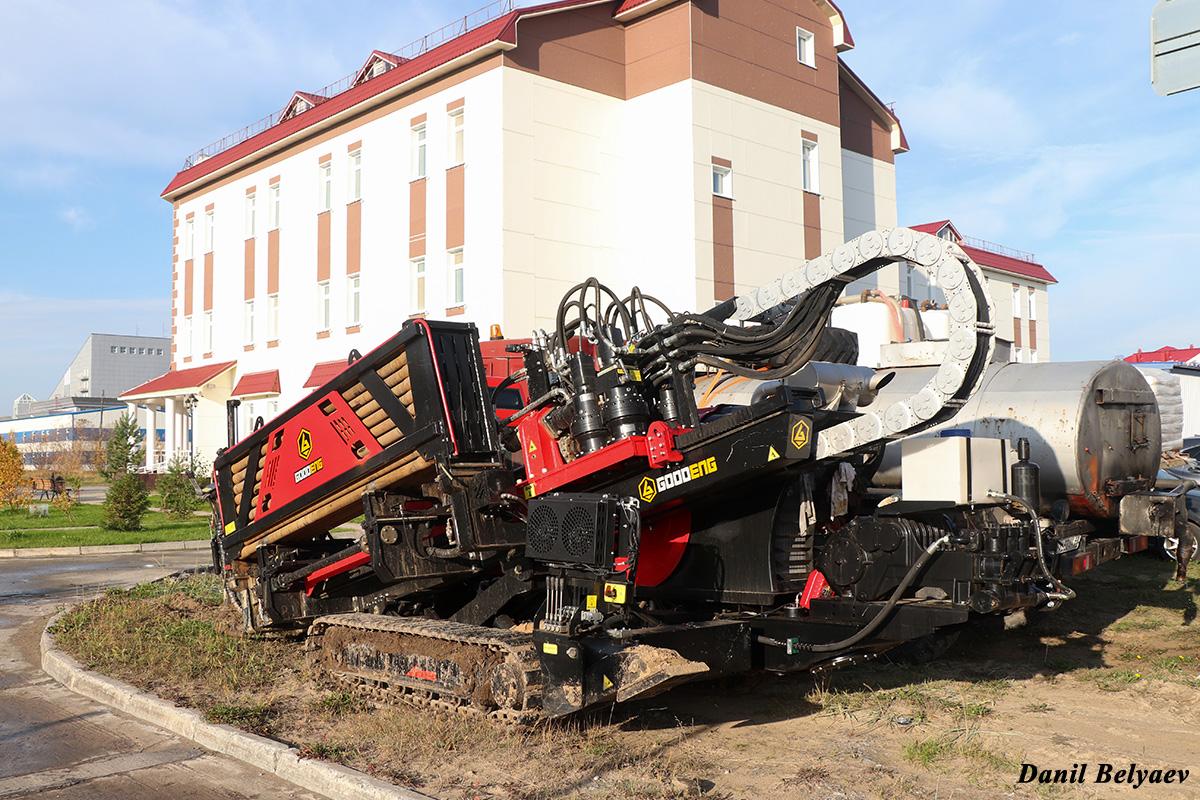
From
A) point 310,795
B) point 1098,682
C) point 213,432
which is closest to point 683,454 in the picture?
point 310,795

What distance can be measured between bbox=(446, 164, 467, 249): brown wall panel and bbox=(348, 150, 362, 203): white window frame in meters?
4.18

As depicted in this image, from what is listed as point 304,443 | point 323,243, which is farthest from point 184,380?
point 304,443

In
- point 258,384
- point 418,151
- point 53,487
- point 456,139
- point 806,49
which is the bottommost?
point 53,487

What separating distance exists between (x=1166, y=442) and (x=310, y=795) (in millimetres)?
12869

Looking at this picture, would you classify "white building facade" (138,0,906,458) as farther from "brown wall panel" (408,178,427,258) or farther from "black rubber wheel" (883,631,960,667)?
"black rubber wheel" (883,631,960,667)

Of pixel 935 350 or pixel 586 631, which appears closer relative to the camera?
pixel 586 631

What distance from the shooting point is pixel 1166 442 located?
45.0 feet

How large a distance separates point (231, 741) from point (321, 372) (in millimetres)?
22019

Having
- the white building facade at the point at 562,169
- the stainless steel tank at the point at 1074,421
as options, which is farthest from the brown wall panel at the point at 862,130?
the stainless steel tank at the point at 1074,421

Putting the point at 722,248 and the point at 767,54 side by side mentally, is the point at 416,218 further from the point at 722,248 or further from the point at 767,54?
the point at 767,54

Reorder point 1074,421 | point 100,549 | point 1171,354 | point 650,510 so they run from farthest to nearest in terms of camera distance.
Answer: point 1171,354 < point 100,549 < point 1074,421 < point 650,510

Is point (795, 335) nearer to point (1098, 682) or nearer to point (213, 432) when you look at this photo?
point (1098, 682)

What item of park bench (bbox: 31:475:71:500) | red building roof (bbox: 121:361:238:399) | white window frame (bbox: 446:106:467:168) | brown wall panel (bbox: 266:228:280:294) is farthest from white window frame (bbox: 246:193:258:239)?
white window frame (bbox: 446:106:467:168)

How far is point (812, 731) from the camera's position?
5977 millimetres
